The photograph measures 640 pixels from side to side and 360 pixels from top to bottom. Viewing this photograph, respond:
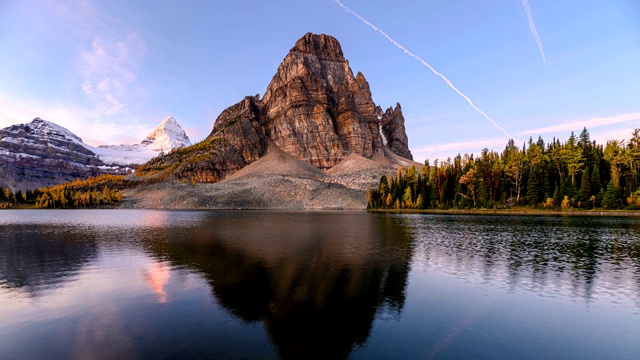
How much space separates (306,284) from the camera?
28.1 metres

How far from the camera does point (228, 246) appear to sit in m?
50.5

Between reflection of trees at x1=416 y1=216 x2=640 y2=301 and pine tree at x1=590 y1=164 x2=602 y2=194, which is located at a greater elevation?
pine tree at x1=590 y1=164 x2=602 y2=194

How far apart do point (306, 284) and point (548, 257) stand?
3443cm

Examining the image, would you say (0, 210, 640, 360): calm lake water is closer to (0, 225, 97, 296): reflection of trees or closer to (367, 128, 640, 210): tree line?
(0, 225, 97, 296): reflection of trees

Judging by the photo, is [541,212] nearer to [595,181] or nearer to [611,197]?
[595,181]

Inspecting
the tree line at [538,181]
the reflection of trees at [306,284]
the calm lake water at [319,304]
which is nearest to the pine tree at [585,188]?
the tree line at [538,181]

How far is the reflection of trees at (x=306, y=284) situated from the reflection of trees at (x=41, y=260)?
375 inches

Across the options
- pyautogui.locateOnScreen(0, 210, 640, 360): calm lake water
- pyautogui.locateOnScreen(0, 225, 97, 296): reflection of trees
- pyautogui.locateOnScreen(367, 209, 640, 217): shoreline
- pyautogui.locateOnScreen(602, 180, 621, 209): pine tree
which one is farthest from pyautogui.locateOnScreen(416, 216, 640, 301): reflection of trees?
pyautogui.locateOnScreen(602, 180, 621, 209): pine tree

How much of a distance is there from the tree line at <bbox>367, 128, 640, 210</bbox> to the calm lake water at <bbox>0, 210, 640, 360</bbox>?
107144 mm

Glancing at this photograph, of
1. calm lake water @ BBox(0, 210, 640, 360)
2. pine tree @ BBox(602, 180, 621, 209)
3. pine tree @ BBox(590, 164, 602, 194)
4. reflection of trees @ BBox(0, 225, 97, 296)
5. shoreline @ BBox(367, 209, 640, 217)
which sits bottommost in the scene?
reflection of trees @ BBox(0, 225, 97, 296)

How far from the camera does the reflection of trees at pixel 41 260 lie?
29.4m

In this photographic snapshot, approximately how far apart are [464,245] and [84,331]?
164 feet

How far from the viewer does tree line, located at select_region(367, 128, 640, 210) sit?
129875 mm

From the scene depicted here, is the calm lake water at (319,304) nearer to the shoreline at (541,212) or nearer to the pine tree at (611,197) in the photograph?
the shoreline at (541,212)
